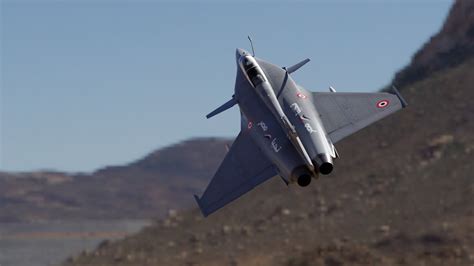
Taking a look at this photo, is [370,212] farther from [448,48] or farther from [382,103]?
[448,48]

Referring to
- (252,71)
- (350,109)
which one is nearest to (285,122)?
(350,109)

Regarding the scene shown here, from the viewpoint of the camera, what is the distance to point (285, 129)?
37219mm

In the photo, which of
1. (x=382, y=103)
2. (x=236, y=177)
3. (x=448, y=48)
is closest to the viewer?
(x=236, y=177)

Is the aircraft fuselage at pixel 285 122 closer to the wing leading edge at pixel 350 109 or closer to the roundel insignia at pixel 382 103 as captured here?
A: the wing leading edge at pixel 350 109

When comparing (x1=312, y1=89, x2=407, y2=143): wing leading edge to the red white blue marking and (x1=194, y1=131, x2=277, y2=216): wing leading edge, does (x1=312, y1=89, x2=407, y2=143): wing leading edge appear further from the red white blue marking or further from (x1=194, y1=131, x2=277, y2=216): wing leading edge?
(x1=194, y1=131, x2=277, y2=216): wing leading edge

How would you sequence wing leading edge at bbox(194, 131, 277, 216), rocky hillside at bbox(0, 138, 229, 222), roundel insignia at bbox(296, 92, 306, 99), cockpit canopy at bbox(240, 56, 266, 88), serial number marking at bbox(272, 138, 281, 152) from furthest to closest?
rocky hillside at bbox(0, 138, 229, 222)
cockpit canopy at bbox(240, 56, 266, 88)
roundel insignia at bbox(296, 92, 306, 99)
wing leading edge at bbox(194, 131, 277, 216)
serial number marking at bbox(272, 138, 281, 152)

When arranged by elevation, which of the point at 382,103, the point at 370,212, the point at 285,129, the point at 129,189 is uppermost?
the point at 285,129

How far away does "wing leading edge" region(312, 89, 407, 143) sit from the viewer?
3850cm

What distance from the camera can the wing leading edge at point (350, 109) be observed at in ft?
126

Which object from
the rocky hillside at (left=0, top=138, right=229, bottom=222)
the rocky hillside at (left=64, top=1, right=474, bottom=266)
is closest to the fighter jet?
the rocky hillside at (left=64, top=1, right=474, bottom=266)

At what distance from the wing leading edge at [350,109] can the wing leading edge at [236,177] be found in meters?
2.96

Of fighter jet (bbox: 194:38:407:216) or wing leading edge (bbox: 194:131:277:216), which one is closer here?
fighter jet (bbox: 194:38:407:216)

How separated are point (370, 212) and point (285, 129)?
113ft

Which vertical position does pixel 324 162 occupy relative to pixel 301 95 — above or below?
below
